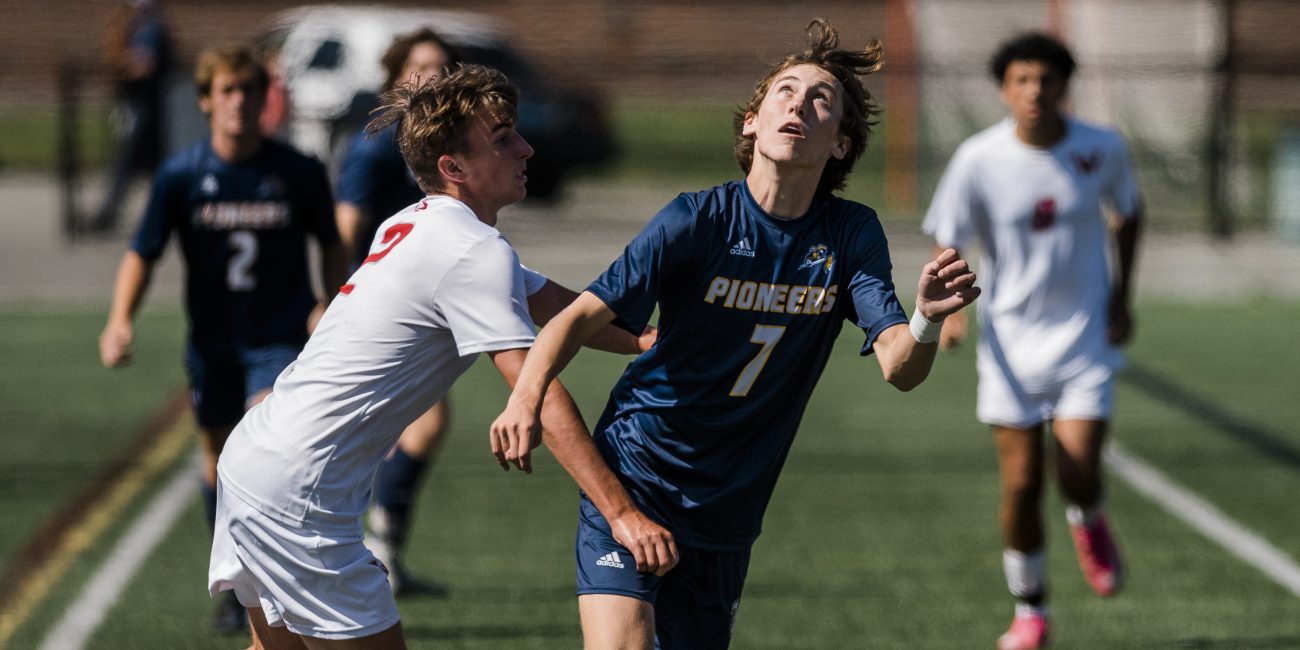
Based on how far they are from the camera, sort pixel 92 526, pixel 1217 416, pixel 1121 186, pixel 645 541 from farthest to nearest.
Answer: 1. pixel 1217 416
2. pixel 92 526
3. pixel 1121 186
4. pixel 645 541

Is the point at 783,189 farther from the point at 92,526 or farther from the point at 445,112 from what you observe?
the point at 92,526

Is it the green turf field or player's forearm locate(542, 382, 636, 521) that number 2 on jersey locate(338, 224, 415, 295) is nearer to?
player's forearm locate(542, 382, 636, 521)

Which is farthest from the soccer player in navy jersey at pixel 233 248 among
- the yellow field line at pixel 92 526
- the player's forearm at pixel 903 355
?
the player's forearm at pixel 903 355

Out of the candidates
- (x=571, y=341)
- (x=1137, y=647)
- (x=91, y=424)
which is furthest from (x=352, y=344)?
(x=91, y=424)

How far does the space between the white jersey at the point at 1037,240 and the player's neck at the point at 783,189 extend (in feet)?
8.03

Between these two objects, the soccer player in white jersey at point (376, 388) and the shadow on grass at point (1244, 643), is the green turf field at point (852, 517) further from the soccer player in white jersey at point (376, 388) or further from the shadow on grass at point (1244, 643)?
the soccer player in white jersey at point (376, 388)

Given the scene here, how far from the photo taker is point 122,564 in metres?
7.55

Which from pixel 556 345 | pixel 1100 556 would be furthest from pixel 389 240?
pixel 1100 556

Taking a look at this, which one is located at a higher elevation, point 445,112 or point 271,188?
point 445,112

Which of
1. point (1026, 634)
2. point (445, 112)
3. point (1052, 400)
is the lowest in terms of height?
point (1026, 634)

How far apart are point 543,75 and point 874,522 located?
16.4 meters

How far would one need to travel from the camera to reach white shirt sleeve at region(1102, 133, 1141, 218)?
22.6 ft

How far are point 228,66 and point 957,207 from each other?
2.85 metres

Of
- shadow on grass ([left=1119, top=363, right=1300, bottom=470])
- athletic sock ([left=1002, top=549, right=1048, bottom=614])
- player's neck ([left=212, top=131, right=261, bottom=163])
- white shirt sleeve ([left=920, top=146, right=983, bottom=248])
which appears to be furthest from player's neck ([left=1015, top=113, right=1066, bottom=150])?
shadow on grass ([left=1119, top=363, right=1300, bottom=470])
